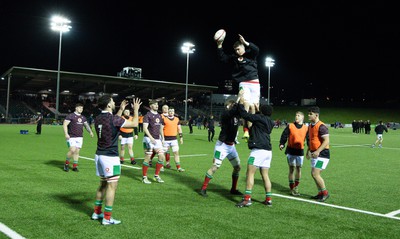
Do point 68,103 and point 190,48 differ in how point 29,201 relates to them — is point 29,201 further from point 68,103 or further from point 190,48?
point 68,103

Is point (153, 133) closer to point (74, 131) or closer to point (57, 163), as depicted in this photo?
point (74, 131)

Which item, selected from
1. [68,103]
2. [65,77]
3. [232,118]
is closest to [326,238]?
[232,118]

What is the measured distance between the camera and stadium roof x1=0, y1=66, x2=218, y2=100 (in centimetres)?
5059

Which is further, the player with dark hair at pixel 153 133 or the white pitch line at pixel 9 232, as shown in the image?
the player with dark hair at pixel 153 133

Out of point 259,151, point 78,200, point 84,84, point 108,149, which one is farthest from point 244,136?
point 84,84

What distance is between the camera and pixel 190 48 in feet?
164

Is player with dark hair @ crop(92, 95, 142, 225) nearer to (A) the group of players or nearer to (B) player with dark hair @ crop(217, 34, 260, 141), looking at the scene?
(A) the group of players

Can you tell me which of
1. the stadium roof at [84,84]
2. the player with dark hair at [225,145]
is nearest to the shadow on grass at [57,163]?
the player with dark hair at [225,145]

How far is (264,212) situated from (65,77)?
51.6 m

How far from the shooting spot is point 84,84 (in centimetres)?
5975

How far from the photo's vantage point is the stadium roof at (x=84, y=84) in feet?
166

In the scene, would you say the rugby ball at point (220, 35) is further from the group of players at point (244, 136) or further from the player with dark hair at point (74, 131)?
the player with dark hair at point (74, 131)

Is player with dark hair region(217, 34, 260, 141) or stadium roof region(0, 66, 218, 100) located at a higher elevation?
stadium roof region(0, 66, 218, 100)

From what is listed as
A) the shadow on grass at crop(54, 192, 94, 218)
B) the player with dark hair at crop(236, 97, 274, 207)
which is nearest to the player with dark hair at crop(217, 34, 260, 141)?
the player with dark hair at crop(236, 97, 274, 207)
